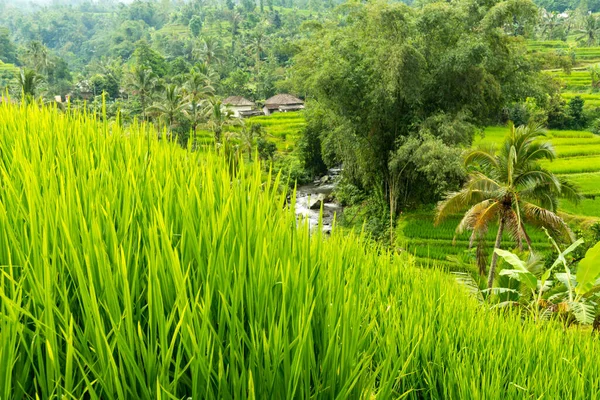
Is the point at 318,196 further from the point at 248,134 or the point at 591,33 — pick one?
the point at 591,33

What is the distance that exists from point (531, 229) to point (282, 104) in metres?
30.4

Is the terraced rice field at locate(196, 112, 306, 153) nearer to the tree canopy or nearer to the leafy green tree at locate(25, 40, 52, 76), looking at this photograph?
the tree canopy

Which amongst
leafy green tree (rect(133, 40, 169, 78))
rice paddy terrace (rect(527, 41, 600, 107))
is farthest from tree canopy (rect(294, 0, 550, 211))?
leafy green tree (rect(133, 40, 169, 78))

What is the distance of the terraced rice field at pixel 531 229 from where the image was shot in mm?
13875

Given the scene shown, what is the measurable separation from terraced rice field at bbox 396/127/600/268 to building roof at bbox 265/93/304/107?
2428 cm

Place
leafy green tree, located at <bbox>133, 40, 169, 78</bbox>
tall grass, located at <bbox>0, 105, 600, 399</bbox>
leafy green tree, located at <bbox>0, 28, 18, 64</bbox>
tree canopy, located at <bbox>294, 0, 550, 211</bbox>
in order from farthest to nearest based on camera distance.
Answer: leafy green tree, located at <bbox>0, 28, 18, 64</bbox> < leafy green tree, located at <bbox>133, 40, 169, 78</bbox> < tree canopy, located at <bbox>294, 0, 550, 211</bbox> < tall grass, located at <bbox>0, 105, 600, 399</bbox>

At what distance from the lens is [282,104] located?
42.2 metres

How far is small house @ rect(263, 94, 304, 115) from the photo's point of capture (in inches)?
1660

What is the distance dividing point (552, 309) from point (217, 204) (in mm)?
5751

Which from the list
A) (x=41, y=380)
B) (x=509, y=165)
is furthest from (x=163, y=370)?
(x=509, y=165)

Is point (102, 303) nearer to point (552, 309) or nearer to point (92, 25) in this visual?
point (552, 309)

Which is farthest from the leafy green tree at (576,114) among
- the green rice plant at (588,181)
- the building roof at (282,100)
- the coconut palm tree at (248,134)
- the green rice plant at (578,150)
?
the building roof at (282,100)

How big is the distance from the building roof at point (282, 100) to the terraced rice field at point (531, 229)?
2428 centimetres

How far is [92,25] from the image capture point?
336 ft
